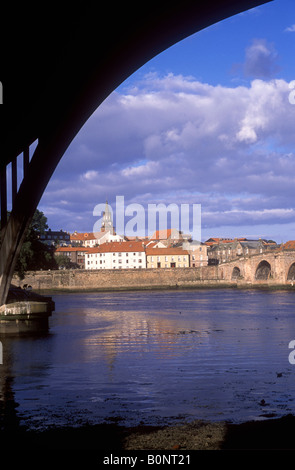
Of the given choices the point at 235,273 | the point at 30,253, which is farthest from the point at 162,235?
the point at 30,253

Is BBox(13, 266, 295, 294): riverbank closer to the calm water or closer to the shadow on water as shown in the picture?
the calm water

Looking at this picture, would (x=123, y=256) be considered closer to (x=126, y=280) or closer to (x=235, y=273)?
(x=126, y=280)

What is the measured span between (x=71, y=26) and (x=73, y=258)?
135 metres

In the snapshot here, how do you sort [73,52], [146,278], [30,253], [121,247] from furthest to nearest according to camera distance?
1. [121,247]
2. [146,278]
3. [30,253]
4. [73,52]

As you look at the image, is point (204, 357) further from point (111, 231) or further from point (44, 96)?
point (111, 231)

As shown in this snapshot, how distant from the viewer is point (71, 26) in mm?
7887

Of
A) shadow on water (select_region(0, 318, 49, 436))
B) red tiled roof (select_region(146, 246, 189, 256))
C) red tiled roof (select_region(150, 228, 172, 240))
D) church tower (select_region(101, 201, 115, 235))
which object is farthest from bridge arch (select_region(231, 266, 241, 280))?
shadow on water (select_region(0, 318, 49, 436))

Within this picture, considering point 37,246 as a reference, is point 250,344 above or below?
below

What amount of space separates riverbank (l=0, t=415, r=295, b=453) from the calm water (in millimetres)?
515

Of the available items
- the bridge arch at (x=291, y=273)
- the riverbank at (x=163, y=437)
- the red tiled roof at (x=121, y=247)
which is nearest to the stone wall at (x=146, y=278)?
the bridge arch at (x=291, y=273)

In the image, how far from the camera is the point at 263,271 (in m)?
99.7

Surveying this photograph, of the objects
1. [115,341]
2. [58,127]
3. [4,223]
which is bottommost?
[115,341]

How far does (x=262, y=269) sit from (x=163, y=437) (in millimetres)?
93160
